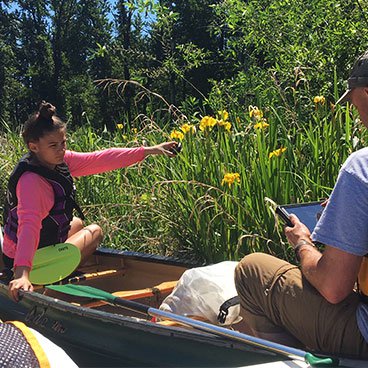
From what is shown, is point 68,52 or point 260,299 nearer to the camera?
point 260,299

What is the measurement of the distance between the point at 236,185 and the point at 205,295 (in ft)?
4.38

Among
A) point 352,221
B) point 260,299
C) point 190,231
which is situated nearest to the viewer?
point 352,221

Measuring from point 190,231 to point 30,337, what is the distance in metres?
2.94

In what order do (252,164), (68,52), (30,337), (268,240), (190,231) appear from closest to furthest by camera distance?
(30,337) < (268,240) < (252,164) < (190,231) < (68,52)

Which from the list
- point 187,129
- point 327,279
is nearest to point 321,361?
point 327,279

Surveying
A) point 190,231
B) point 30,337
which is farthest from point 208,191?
point 30,337

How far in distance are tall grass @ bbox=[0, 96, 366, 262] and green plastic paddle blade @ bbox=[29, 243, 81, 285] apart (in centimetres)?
86

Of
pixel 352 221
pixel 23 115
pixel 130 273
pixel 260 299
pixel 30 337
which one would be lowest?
pixel 130 273

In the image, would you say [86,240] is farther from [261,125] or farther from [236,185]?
[261,125]

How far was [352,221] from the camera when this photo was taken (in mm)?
1968

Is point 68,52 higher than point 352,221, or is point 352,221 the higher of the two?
point 68,52

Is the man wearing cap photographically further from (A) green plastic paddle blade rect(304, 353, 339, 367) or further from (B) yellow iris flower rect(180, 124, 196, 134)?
(B) yellow iris flower rect(180, 124, 196, 134)

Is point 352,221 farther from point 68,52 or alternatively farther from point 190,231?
point 68,52

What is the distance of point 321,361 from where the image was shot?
6.52ft
